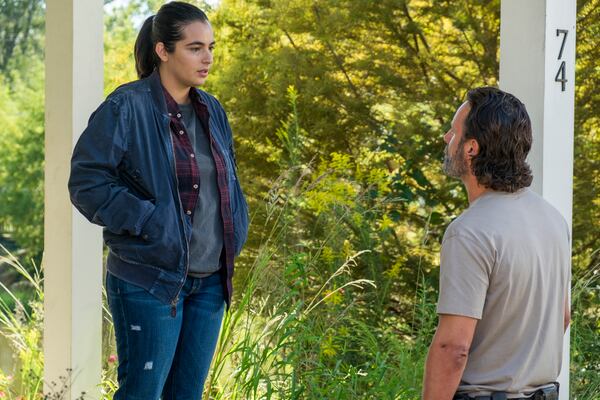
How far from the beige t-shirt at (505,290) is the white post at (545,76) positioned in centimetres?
95

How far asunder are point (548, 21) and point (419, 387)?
131 cm

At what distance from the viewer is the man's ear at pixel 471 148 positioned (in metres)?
2.18

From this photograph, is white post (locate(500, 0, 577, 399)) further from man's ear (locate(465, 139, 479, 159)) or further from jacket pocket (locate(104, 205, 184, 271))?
jacket pocket (locate(104, 205, 184, 271))

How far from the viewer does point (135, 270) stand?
2.76 meters

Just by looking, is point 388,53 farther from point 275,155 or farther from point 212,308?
point 212,308

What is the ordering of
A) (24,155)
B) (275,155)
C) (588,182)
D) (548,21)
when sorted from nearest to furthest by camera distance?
(548,21)
(588,182)
(275,155)
(24,155)

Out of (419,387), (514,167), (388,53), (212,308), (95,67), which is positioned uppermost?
(388,53)

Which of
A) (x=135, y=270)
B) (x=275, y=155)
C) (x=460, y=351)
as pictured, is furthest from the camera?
(x=275, y=155)

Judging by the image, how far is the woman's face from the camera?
288 centimetres

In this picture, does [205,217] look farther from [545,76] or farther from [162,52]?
[545,76]

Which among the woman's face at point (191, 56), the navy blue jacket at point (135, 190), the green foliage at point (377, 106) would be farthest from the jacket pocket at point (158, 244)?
the green foliage at point (377, 106)

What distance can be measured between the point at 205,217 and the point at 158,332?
345 mm

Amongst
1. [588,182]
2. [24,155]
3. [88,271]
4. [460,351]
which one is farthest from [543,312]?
[24,155]

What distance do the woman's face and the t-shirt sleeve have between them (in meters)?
1.10
